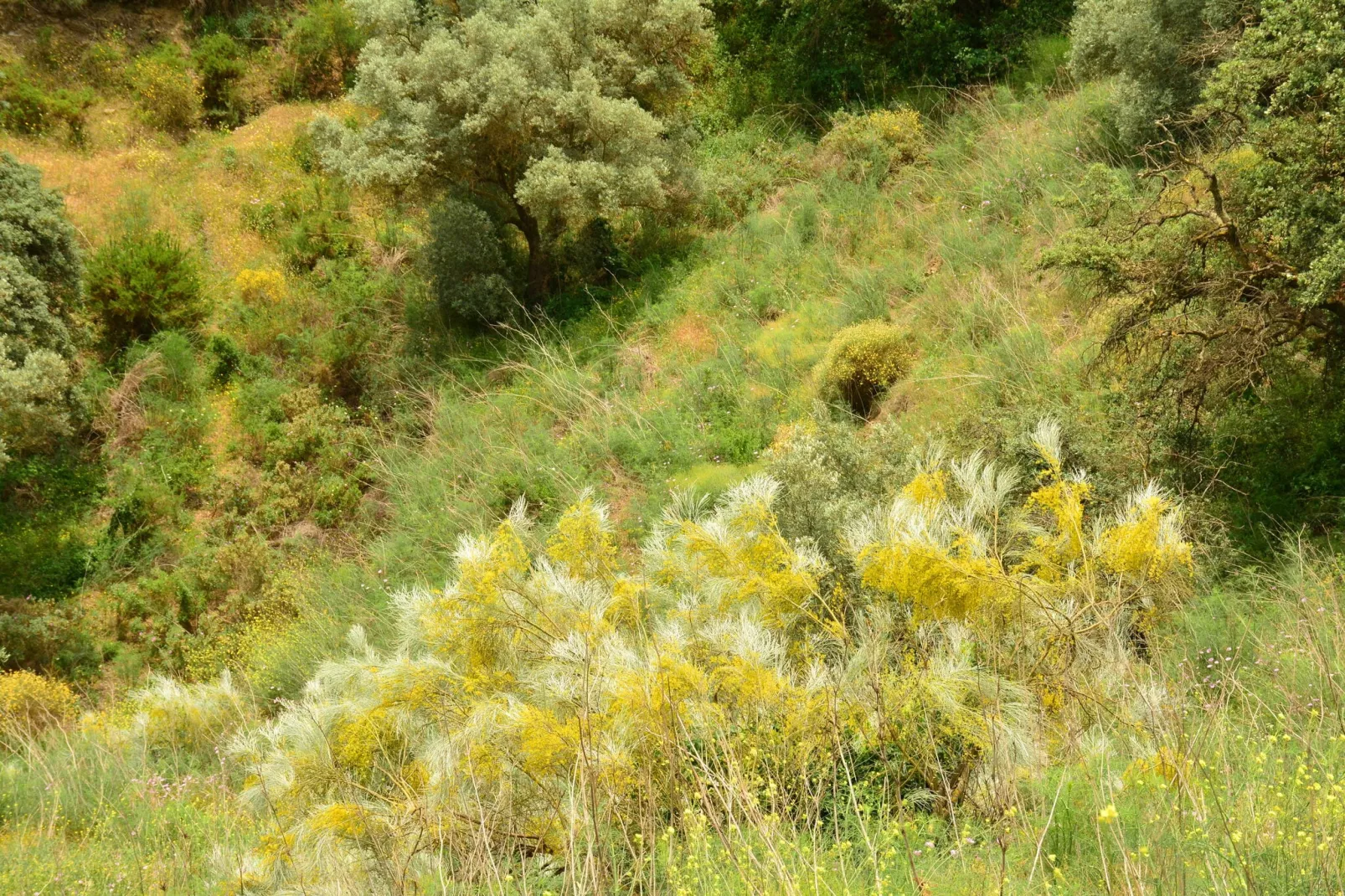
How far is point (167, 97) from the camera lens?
1533cm

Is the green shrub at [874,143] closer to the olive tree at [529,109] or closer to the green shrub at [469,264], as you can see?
the olive tree at [529,109]

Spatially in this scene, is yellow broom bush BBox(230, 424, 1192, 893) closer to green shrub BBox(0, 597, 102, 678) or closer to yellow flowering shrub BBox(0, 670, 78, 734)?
yellow flowering shrub BBox(0, 670, 78, 734)

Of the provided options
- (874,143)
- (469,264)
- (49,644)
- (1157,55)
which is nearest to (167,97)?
(469,264)

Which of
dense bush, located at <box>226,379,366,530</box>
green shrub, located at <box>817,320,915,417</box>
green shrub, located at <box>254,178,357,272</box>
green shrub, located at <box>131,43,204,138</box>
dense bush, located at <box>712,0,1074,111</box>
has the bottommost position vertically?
dense bush, located at <box>226,379,366,530</box>

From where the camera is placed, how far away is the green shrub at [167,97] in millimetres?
15367

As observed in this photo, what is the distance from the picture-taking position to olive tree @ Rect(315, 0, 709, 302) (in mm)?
10492

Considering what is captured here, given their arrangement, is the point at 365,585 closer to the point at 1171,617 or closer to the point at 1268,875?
the point at 1171,617

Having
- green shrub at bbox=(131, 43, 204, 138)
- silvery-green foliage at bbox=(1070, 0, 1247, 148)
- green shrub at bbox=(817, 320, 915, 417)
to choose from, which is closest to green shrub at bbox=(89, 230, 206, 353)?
green shrub at bbox=(131, 43, 204, 138)

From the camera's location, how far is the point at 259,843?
4.05 meters

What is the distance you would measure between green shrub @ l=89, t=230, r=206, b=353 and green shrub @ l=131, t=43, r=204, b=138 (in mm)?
3963

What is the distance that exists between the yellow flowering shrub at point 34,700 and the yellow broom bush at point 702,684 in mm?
3789

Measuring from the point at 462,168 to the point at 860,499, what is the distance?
708 centimetres

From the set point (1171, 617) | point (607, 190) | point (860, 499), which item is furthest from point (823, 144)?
point (1171, 617)

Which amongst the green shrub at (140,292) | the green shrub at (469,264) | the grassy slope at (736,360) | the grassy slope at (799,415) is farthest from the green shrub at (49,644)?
the green shrub at (469,264)
